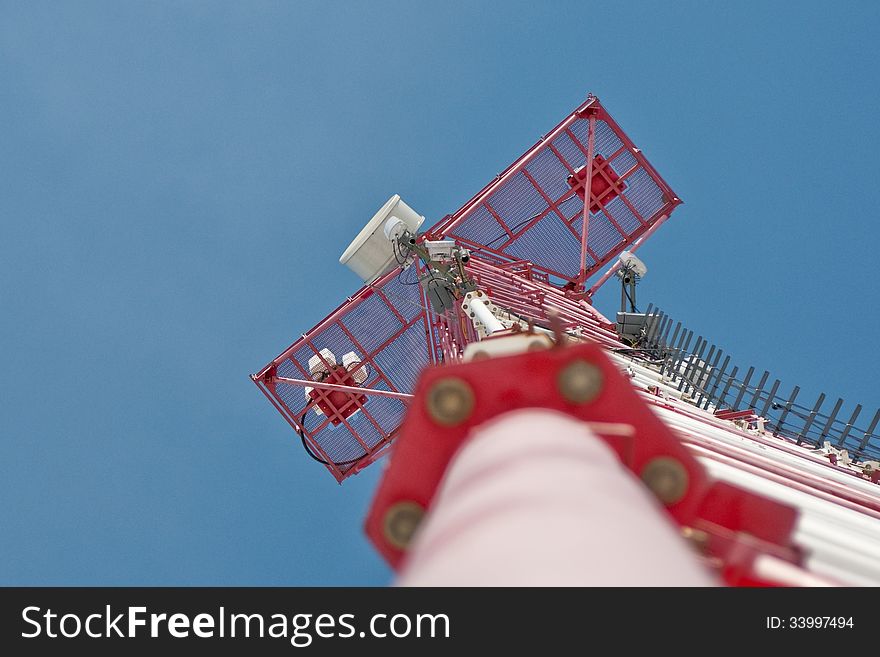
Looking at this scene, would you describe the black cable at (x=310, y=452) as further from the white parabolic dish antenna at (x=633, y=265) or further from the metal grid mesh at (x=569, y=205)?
the white parabolic dish antenna at (x=633, y=265)

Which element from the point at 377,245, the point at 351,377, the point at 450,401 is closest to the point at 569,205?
the point at 377,245

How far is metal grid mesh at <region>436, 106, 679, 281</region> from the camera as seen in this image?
878 inches

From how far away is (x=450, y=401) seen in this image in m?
2.51

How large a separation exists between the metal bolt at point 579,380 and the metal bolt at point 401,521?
0.66 meters

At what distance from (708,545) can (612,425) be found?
1.56ft

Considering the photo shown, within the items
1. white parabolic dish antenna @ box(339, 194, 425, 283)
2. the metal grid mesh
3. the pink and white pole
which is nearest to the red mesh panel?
white parabolic dish antenna @ box(339, 194, 425, 283)

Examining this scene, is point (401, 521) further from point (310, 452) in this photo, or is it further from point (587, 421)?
point (310, 452)

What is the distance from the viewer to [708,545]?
7.33 ft

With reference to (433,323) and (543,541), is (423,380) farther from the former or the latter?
(433,323)

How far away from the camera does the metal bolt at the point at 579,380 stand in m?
2.48

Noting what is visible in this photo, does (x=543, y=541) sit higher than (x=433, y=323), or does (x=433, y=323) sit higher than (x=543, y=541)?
(x=433, y=323)
